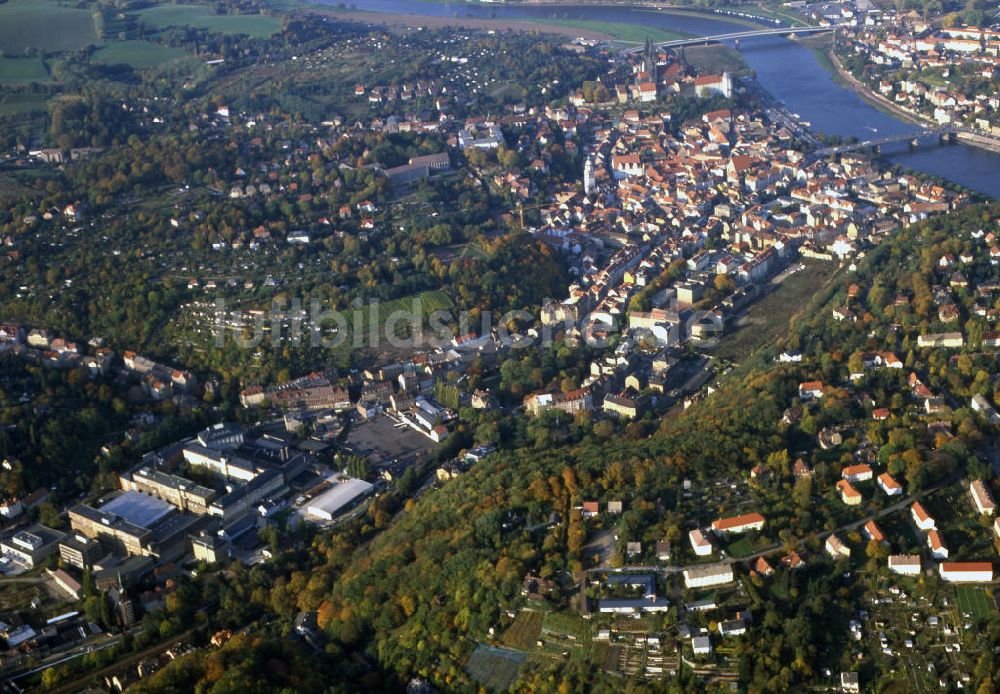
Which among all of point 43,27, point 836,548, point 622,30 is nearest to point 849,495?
point 836,548

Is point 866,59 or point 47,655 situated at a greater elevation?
point 866,59

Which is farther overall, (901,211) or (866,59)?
(866,59)

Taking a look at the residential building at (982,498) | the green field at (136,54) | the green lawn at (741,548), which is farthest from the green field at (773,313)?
the green field at (136,54)

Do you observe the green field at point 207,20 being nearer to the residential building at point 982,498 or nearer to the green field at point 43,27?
the green field at point 43,27

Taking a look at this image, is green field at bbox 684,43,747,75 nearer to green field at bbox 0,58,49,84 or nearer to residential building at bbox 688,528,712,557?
green field at bbox 0,58,49,84

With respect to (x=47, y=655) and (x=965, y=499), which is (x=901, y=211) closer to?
(x=965, y=499)

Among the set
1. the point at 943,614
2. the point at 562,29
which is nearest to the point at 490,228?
the point at 943,614
